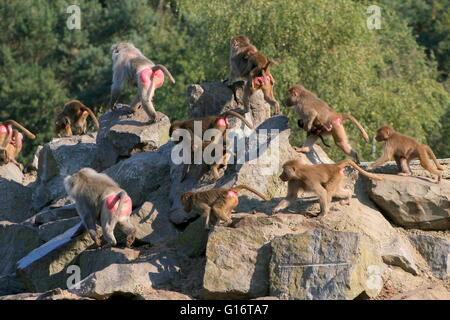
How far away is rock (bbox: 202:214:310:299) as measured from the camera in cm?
1046

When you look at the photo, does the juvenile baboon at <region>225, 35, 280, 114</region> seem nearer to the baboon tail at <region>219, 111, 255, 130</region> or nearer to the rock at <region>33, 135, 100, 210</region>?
the baboon tail at <region>219, 111, 255, 130</region>

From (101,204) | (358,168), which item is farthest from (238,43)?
(101,204)

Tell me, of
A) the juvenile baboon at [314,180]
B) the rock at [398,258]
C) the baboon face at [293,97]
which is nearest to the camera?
the juvenile baboon at [314,180]

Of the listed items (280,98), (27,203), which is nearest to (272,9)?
(280,98)

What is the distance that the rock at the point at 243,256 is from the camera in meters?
10.5

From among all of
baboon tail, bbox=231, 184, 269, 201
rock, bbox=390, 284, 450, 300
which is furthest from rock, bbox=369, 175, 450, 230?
baboon tail, bbox=231, 184, 269, 201

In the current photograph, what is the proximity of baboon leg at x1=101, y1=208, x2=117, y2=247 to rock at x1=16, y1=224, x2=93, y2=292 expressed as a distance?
0.97 meters

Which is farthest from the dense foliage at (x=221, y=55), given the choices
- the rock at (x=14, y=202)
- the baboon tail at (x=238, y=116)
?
the baboon tail at (x=238, y=116)

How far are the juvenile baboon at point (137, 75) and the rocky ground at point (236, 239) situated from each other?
1.15 feet

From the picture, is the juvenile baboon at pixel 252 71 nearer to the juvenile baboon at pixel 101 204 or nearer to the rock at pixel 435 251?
the juvenile baboon at pixel 101 204
